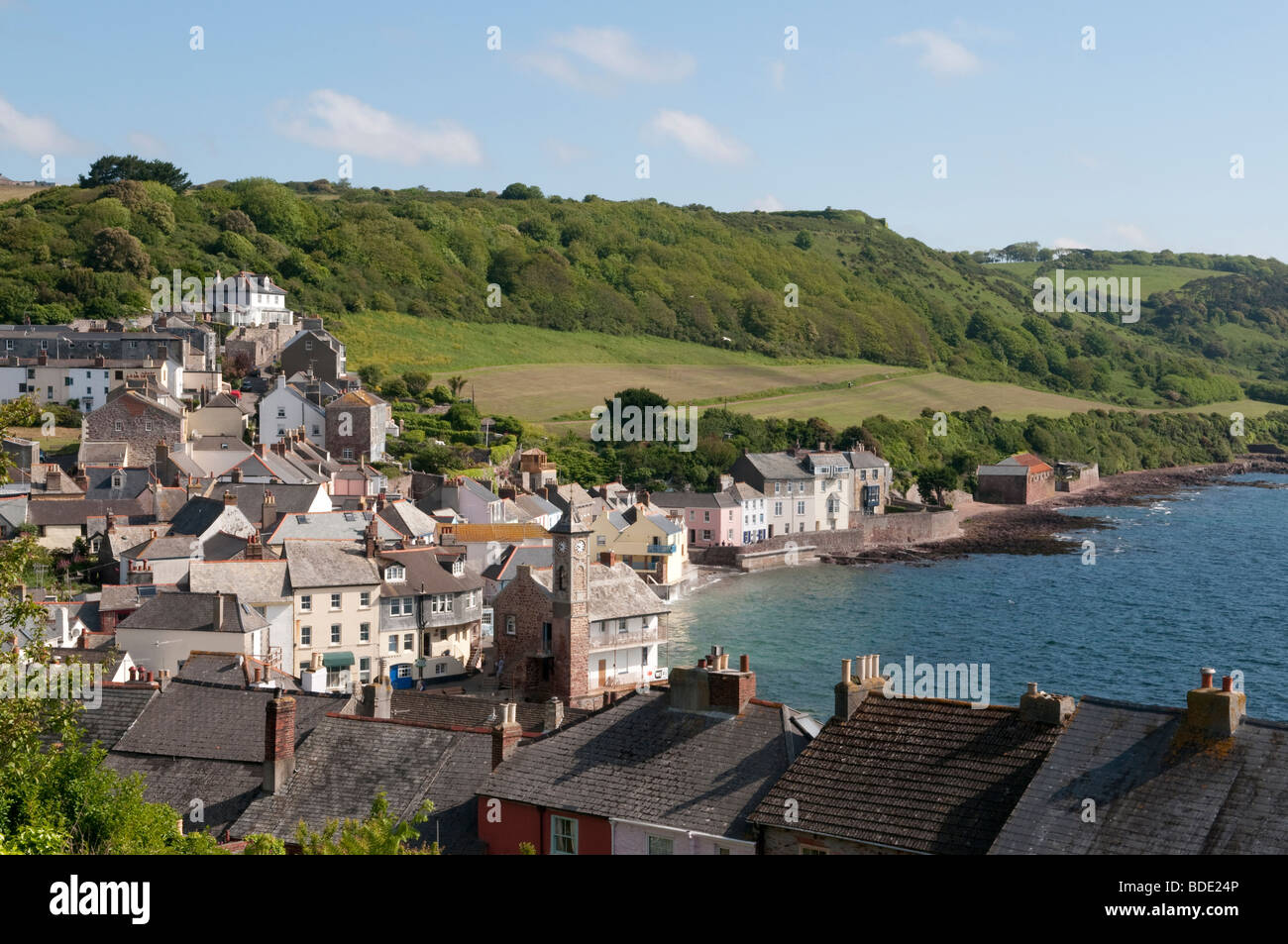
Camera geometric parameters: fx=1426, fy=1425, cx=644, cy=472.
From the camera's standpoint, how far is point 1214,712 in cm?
1702

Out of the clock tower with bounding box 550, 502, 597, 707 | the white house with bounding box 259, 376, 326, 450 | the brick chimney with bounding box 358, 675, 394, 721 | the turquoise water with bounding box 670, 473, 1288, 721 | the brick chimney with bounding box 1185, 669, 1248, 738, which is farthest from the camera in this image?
the white house with bounding box 259, 376, 326, 450

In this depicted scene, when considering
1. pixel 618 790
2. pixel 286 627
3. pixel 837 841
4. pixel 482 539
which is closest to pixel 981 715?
pixel 837 841

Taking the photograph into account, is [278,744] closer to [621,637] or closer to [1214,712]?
[1214,712]

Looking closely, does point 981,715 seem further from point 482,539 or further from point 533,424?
point 533,424

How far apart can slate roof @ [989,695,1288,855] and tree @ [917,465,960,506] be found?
4313 inches

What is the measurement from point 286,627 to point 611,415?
77002 millimetres

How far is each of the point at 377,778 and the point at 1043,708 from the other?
38.6 feet

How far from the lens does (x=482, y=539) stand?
6406 centimetres

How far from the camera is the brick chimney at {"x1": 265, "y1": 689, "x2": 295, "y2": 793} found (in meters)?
25.3

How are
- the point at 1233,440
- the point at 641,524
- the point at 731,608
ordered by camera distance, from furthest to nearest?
the point at 1233,440 < the point at 641,524 < the point at 731,608

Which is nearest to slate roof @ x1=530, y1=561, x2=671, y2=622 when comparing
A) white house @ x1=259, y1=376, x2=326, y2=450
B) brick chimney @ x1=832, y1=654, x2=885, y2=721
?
brick chimney @ x1=832, y1=654, x2=885, y2=721

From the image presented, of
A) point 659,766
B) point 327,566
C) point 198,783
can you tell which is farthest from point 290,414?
point 659,766

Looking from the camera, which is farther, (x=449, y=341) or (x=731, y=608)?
(x=449, y=341)

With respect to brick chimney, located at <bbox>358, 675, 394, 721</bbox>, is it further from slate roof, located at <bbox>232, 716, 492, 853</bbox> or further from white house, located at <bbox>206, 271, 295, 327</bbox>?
white house, located at <bbox>206, 271, 295, 327</bbox>
